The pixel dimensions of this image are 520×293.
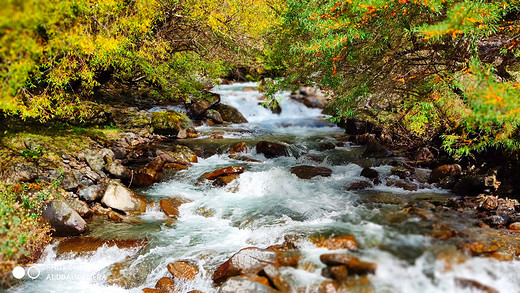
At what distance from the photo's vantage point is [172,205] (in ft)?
26.7

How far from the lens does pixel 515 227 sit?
19.5 ft

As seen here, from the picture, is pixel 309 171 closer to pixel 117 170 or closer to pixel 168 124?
pixel 117 170

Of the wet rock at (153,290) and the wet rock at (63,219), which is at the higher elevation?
the wet rock at (63,219)

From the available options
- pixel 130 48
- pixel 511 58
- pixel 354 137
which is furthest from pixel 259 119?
pixel 511 58

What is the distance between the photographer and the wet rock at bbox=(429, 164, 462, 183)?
29.0 ft

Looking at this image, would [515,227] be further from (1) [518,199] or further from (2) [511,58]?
(2) [511,58]

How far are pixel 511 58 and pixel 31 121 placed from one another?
13.4m

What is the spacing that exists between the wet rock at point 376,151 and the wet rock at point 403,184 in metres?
2.81

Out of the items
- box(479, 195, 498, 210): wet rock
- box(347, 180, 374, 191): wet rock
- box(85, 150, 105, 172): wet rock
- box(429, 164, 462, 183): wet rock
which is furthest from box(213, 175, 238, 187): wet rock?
box(479, 195, 498, 210): wet rock

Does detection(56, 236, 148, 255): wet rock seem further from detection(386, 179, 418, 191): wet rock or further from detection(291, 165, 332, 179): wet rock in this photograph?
detection(386, 179, 418, 191): wet rock

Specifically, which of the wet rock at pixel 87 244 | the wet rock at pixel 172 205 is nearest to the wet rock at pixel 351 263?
the wet rock at pixel 87 244

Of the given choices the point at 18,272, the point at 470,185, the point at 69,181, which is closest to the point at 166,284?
the point at 18,272

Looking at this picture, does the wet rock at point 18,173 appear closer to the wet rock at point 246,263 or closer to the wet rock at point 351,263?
the wet rock at point 246,263

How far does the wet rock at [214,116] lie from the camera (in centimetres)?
1773
